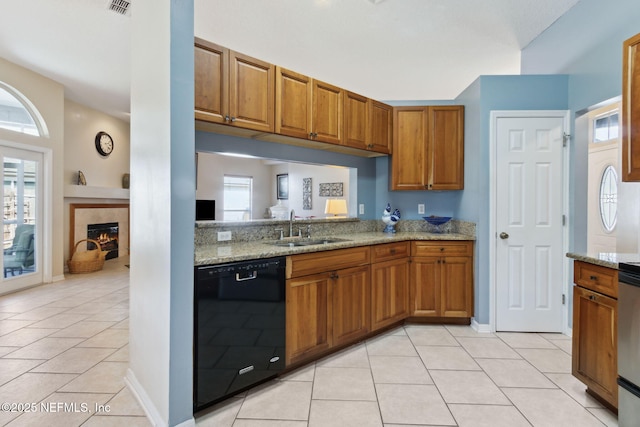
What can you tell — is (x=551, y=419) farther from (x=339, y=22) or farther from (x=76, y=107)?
(x=76, y=107)

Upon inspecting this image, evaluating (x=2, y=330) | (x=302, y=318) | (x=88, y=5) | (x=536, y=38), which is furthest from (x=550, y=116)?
(x=2, y=330)

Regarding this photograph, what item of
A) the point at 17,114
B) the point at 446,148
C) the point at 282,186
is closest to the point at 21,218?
the point at 17,114

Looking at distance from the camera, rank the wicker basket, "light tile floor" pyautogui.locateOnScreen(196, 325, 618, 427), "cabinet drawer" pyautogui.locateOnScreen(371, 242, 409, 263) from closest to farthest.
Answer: "light tile floor" pyautogui.locateOnScreen(196, 325, 618, 427), "cabinet drawer" pyautogui.locateOnScreen(371, 242, 409, 263), the wicker basket

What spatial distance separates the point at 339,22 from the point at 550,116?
2.21m

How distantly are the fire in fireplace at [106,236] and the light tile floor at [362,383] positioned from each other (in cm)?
330

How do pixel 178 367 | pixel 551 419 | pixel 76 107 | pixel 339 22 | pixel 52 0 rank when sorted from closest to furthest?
pixel 178 367, pixel 551 419, pixel 52 0, pixel 339 22, pixel 76 107

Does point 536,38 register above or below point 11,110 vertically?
above

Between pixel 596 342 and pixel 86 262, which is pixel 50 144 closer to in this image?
pixel 86 262

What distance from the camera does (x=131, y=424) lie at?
1736mm

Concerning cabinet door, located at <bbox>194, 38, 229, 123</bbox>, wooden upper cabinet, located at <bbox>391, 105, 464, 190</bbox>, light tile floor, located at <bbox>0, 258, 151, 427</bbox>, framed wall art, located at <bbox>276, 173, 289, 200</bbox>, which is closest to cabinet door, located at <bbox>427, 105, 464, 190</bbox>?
wooden upper cabinet, located at <bbox>391, 105, 464, 190</bbox>

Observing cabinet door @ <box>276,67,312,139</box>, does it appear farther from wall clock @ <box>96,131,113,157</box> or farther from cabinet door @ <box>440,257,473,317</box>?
wall clock @ <box>96,131,113,157</box>

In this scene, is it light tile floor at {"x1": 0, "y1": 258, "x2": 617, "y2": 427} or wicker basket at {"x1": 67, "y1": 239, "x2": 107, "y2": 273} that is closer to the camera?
light tile floor at {"x1": 0, "y1": 258, "x2": 617, "y2": 427}

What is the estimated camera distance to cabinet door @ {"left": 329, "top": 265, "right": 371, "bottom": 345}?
2526mm

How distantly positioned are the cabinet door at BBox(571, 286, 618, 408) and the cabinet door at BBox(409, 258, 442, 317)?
124 cm
